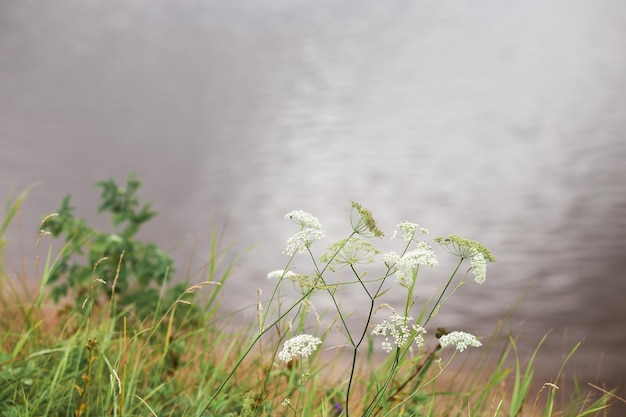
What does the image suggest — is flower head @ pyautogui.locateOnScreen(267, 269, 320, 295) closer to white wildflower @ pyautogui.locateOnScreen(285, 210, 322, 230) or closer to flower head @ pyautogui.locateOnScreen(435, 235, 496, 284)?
white wildflower @ pyautogui.locateOnScreen(285, 210, 322, 230)

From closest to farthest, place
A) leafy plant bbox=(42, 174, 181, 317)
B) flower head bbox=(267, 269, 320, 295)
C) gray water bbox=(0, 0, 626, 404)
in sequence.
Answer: flower head bbox=(267, 269, 320, 295) < leafy plant bbox=(42, 174, 181, 317) < gray water bbox=(0, 0, 626, 404)

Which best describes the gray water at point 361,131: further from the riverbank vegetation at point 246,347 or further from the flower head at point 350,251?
the flower head at point 350,251

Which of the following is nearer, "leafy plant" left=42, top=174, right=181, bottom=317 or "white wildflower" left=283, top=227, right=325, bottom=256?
"white wildflower" left=283, top=227, right=325, bottom=256

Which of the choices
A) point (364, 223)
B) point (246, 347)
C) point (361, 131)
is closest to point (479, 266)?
point (364, 223)

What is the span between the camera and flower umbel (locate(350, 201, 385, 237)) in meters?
0.98

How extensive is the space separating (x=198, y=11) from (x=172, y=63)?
4.75 ft

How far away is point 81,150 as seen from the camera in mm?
4934

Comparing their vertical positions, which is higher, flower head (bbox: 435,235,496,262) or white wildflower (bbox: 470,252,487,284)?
flower head (bbox: 435,235,496,262)

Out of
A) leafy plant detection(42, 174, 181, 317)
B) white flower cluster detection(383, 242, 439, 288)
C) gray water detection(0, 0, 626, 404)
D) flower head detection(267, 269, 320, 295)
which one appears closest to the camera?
white flower cluster detection(383, 242, 439, 288)

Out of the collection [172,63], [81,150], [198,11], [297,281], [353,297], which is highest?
[198,11]

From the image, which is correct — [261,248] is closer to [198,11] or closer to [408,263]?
[408,263]

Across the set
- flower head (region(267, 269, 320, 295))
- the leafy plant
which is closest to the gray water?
the leafy plant

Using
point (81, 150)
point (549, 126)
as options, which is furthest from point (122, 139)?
point (549, 126)

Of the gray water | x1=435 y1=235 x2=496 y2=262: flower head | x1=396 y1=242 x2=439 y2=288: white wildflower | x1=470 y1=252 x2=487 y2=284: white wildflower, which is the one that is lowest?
x1=396 y1=242 x2=439 y2=288: white wildflower
